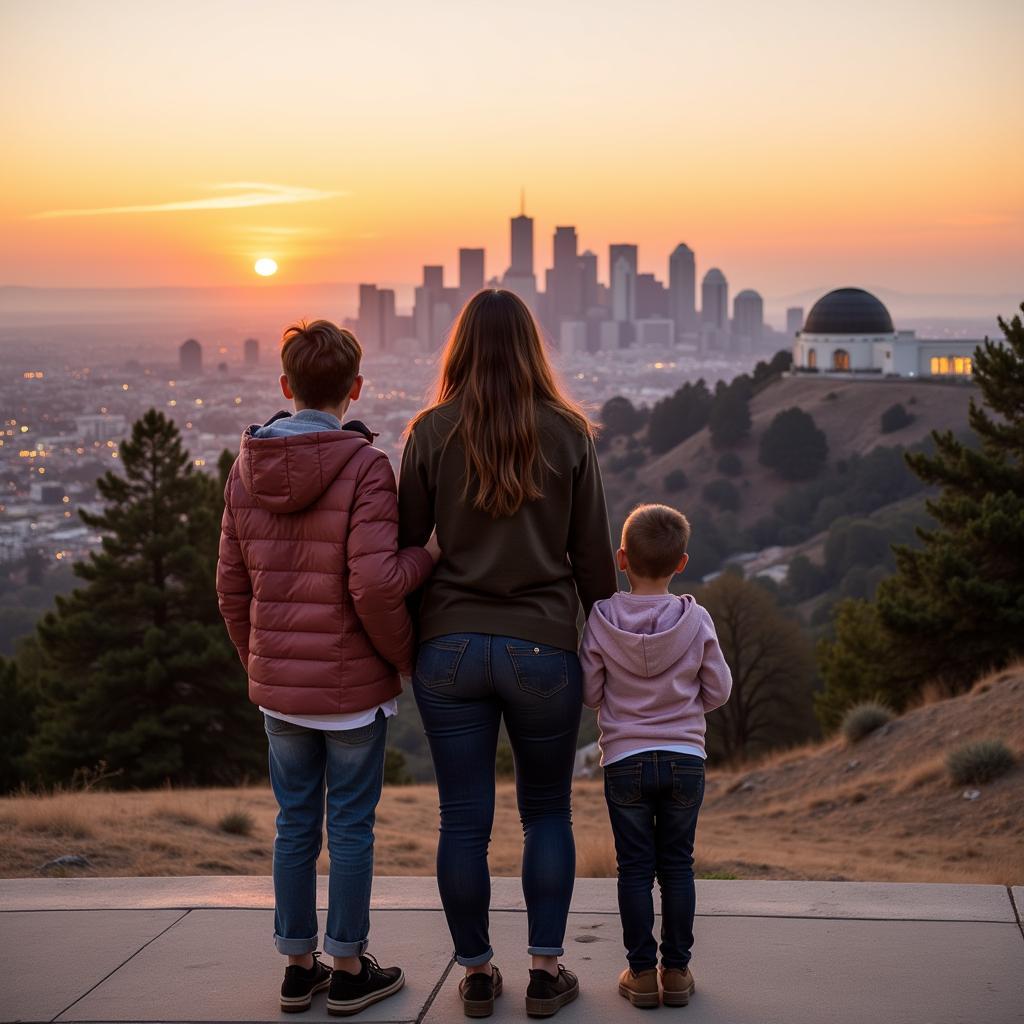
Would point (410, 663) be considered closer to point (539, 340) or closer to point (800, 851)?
point (539, 340)

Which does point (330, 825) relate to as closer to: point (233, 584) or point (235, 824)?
point (233, 584)

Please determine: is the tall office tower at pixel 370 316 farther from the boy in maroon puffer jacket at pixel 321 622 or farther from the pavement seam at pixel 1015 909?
the boy in maroon puffer jacket at pixel 321 622

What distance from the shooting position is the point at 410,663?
11.0ft

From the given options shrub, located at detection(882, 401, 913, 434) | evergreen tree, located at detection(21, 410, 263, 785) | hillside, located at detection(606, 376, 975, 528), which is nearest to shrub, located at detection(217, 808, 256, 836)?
evergreen tree, located at detection(21, 410, 263, 785)

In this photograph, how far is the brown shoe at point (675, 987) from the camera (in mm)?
3422

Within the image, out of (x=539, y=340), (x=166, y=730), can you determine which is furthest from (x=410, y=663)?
(x=166, y=730)

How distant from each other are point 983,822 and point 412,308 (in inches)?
6316

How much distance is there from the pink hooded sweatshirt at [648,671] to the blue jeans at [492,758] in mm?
117

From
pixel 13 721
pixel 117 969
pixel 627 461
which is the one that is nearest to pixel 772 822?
pixel 117 969

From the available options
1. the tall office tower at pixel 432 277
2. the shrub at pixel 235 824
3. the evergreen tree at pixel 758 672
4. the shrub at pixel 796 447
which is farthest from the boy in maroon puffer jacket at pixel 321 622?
the tall office tower at pixel 432 277

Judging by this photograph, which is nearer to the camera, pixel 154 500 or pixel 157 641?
pixel 157 641

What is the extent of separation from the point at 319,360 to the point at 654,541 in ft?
3.25

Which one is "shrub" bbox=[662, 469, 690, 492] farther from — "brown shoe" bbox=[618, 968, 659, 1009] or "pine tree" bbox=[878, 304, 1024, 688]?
"brown shoe" bbox=[618, 968, 659, 1009]

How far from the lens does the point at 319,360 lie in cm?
335
